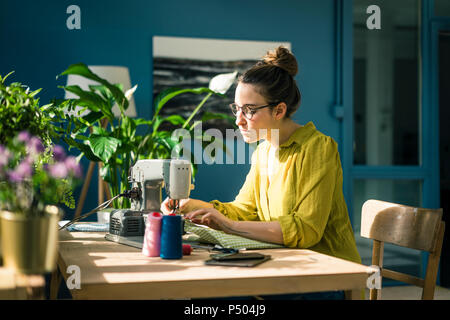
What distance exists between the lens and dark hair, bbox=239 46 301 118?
190cm

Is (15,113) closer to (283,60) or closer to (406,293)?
(283,60)

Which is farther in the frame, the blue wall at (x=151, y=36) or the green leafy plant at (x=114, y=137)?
the blue wall at (x=151, y=36)

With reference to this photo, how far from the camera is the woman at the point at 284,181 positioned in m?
1.60

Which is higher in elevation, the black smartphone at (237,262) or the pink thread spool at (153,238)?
the pink thread spool at (153,238)

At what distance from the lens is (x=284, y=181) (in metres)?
1.84

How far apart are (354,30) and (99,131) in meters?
2.31

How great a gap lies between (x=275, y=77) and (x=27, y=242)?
1311mm

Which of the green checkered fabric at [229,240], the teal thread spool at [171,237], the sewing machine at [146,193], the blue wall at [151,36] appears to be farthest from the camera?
the blue wall at [151,36]

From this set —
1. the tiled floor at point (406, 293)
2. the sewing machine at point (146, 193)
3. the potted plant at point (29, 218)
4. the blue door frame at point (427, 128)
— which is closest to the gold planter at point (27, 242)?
the potted plant at point (29, 218)

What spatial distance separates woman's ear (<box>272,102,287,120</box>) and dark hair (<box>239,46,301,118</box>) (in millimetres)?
17

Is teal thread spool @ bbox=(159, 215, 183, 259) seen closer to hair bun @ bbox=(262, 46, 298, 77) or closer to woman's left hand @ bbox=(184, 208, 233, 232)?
woman's left hand @ bbox=(184, 208, 233, 232)

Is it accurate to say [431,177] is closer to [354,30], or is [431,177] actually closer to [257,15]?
[354,30]

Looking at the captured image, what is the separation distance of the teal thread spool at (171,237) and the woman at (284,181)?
0.29 metres

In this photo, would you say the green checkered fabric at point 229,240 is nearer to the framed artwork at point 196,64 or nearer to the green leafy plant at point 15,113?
the green leafy plant at point 15,113
